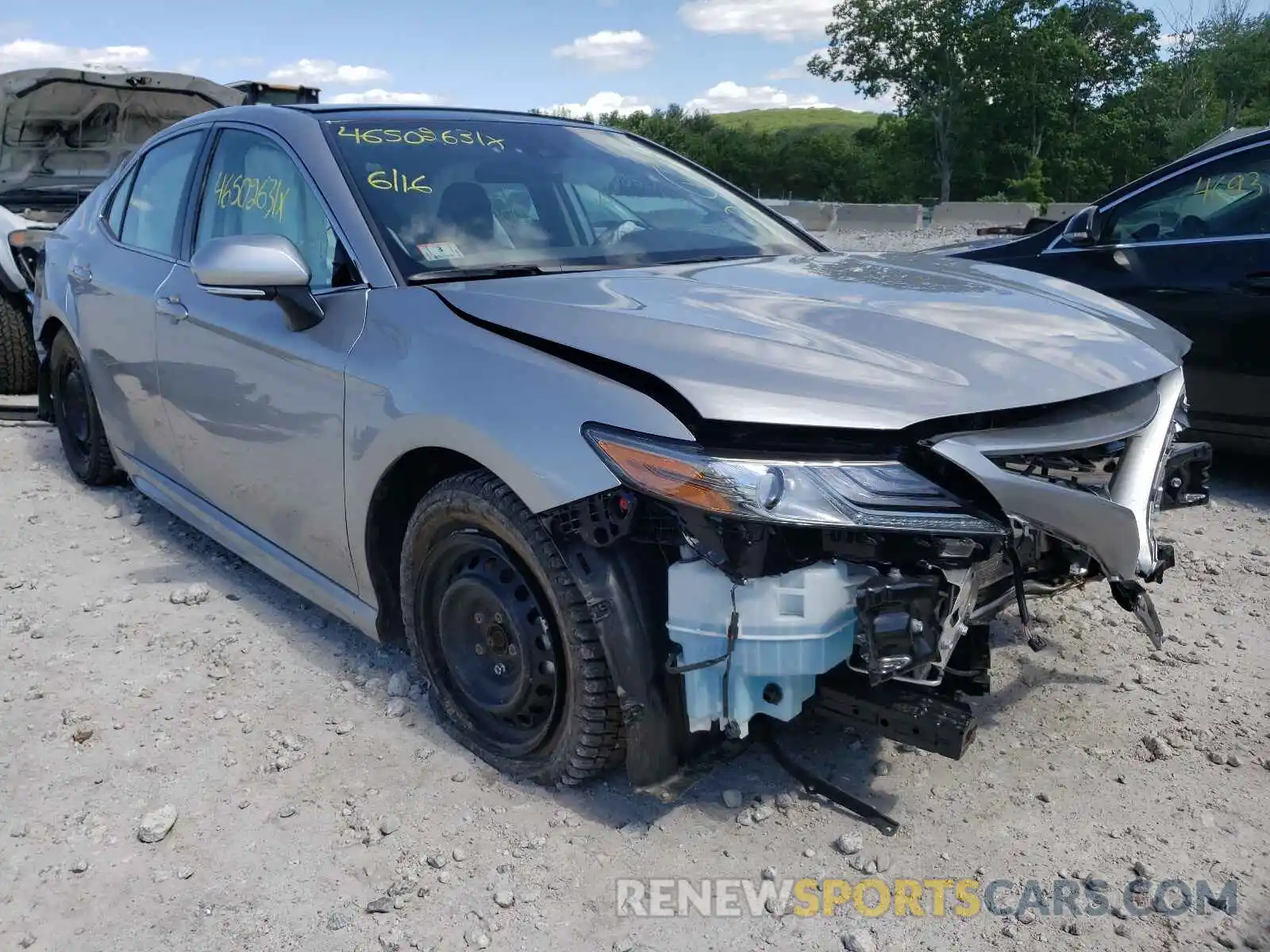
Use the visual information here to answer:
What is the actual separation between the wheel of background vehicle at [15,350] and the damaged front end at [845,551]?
5937 mm

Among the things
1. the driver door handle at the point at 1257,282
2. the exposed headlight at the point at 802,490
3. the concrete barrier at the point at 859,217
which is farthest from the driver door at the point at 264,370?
the concrete barrier at the point at 859,217

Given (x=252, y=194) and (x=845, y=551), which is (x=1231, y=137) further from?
(x=252, y=194)

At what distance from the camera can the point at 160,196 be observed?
4023 mm

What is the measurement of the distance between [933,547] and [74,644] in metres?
2.77

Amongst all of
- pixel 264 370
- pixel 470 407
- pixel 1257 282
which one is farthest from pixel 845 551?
pixel 1257 282

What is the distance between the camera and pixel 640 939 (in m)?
2.11

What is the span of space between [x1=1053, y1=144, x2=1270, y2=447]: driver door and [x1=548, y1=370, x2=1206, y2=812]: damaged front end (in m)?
2.71

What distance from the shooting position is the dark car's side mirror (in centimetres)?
269

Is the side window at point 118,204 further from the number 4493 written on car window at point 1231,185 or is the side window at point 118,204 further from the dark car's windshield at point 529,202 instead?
the number 4493 written on car window at point 1231,185

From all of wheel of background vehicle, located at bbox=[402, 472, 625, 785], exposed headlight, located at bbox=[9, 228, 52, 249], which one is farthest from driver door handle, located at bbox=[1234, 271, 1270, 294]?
exposed headlight, located at bbox=[9, 228, 52, 249]

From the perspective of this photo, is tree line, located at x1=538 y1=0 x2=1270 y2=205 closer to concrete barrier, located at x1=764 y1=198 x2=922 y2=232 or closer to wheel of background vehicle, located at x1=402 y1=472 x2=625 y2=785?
concrete barrier, located at x1=764 y1=198 x2=922 y2=232

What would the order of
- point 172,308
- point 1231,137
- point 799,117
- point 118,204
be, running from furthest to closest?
1. point 799,117
2. point 1231,137
3. point 118,204
4. point 172,308

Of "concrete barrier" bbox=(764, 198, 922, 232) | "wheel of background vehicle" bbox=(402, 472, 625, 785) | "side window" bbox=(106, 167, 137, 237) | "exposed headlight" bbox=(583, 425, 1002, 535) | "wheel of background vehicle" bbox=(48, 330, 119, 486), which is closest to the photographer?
"exposed headlight" bbox=(583, 425, 1002, 535)

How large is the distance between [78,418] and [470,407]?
11.2 ft
